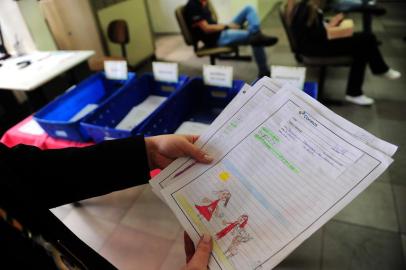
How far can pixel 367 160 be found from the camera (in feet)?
1.55

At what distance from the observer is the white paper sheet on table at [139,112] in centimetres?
166

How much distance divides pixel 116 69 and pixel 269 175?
158cm

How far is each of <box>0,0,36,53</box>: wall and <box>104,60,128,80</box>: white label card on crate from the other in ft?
3.29

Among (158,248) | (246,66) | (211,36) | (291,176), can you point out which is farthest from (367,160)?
(246,66)

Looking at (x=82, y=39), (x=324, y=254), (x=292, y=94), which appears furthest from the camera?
(x=82, y=39)

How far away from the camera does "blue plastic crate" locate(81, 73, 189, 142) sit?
4.31 feet

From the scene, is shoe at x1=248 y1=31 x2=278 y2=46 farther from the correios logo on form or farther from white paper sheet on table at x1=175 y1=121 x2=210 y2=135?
the correios logo on form

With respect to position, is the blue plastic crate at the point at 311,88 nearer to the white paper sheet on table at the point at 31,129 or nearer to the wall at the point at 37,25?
the white paper sheet on table at the point at 31,129

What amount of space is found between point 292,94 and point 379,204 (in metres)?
1.30

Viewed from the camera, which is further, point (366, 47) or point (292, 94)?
point (366, 47)

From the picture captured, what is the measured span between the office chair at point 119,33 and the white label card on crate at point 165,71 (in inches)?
43.4

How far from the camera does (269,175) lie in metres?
0.54

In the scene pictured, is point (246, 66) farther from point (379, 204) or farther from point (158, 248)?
point (158, 248)

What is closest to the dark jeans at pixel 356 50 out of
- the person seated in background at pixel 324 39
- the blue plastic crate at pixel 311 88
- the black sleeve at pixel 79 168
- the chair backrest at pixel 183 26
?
the person seated in background at pixel 324 39
